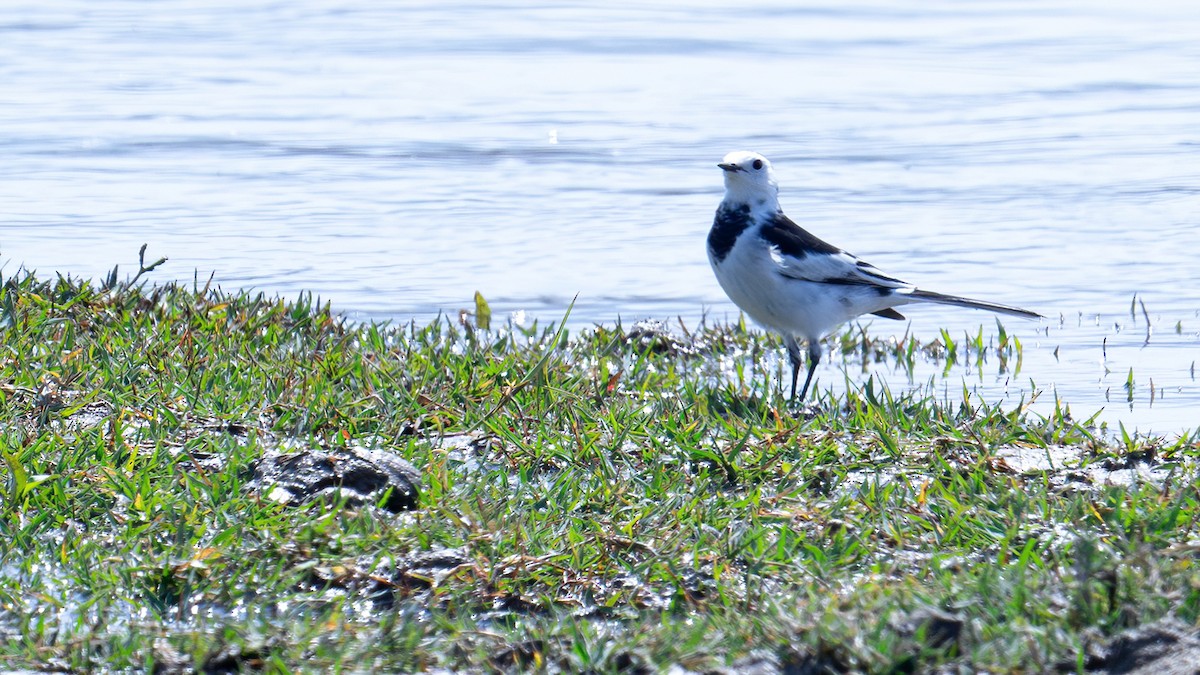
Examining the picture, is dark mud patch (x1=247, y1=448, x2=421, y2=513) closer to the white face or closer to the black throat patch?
the black throat patch

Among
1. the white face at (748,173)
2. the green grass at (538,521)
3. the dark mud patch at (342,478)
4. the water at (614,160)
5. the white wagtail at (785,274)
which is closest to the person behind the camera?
the green grass at (538,521)

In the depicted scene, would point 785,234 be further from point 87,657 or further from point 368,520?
point 87,657

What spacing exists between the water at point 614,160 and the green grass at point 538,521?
5.10 ft

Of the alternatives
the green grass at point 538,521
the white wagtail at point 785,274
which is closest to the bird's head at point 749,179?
the white wagtail at point 785,274

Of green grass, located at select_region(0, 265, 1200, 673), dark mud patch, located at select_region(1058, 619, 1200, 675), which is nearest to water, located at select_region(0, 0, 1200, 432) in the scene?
green grass, located at select_region(0, 265, 1200, 673)

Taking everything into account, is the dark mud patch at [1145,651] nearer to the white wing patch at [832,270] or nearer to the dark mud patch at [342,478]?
the dark mud patch at [342,478]

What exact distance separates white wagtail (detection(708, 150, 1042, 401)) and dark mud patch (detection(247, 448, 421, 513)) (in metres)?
2.15

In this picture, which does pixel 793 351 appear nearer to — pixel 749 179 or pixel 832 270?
pixel 832 270

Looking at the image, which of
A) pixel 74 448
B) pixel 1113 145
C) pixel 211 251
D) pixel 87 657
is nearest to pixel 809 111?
pixel 1113 145

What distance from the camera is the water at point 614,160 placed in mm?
7953

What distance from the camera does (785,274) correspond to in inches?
239

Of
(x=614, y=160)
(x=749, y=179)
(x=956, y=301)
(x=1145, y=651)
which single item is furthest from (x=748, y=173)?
(x=614, y=160)

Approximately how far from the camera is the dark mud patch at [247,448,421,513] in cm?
416

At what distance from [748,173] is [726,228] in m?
0.28
